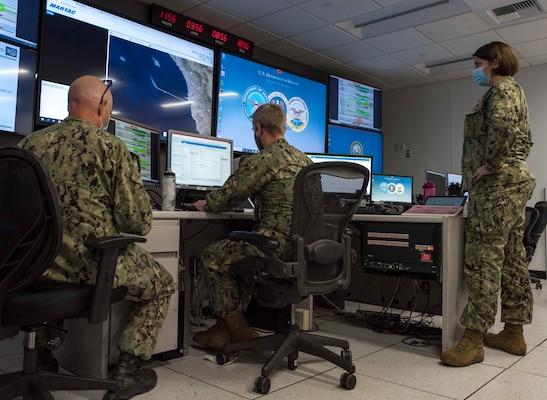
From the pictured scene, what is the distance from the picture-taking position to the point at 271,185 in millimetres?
1977

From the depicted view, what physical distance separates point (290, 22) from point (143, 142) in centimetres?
251

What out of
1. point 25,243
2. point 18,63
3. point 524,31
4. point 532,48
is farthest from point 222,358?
point 532,48

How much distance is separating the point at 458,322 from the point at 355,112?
149 inches

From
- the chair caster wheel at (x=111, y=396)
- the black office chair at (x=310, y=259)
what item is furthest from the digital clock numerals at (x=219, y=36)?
the chair caster wheel at (x=111, y=396)

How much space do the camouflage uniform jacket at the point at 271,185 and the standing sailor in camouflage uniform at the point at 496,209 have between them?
916 mm

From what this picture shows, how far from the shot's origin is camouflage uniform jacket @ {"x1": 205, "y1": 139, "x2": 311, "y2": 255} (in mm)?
1948

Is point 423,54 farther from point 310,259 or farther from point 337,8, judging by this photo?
point 310,259

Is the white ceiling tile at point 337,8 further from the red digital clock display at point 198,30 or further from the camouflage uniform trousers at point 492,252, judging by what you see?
the camouflage uniform trousers at point 492,252

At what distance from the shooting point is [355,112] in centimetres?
567

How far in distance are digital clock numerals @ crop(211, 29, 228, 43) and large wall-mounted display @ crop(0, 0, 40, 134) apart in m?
1.60

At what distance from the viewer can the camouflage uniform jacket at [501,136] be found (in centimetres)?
209

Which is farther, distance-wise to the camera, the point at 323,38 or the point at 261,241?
the point at 323,38

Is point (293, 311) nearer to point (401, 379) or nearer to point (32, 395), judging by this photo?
point (401, 379)

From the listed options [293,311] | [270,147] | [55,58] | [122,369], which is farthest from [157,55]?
[122,369]
